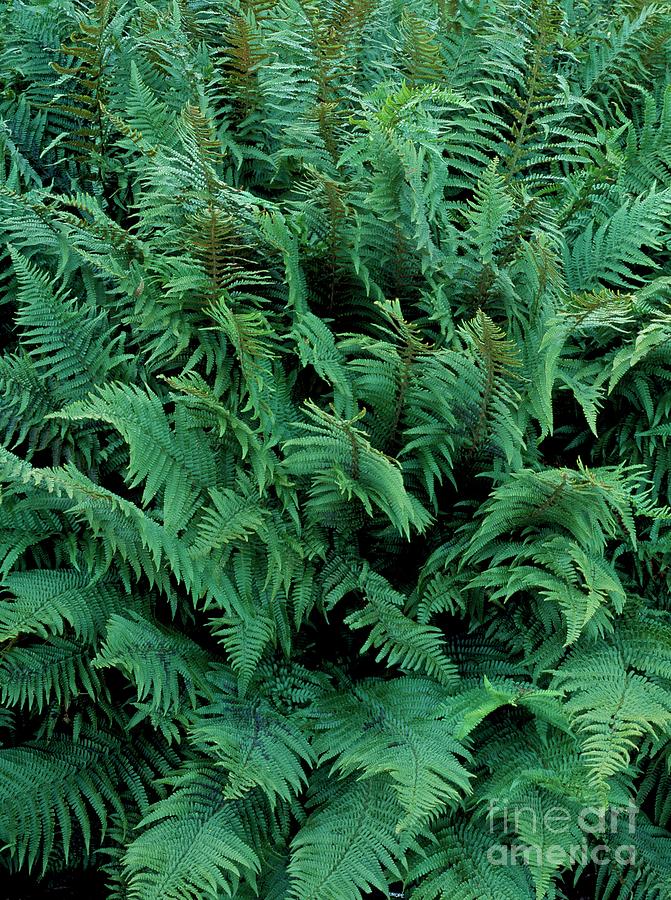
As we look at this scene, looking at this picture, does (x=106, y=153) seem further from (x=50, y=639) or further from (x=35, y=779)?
(x=35, y=779)

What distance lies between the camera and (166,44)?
3.10m

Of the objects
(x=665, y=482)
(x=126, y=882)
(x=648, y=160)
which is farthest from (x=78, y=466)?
(x=648, y=160)

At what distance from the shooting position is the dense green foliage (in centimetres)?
227

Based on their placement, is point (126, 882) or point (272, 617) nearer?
point (126, 882)

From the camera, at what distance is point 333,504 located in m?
2.61

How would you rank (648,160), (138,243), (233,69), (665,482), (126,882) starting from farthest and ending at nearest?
(233,69), (648,160), (665,482), (138,243), (126,882)

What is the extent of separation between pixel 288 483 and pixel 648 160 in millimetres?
2106

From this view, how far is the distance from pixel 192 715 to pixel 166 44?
102 inches

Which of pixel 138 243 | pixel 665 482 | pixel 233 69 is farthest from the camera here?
pixel 233 69

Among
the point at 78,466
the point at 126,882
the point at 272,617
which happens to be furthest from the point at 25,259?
the point at 126,882

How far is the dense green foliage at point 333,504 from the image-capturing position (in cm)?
227

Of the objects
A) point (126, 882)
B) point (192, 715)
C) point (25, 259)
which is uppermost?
point (25, 259)

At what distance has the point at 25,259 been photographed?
2.75 meters

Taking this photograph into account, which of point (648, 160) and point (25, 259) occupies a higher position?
point (648, 160)
